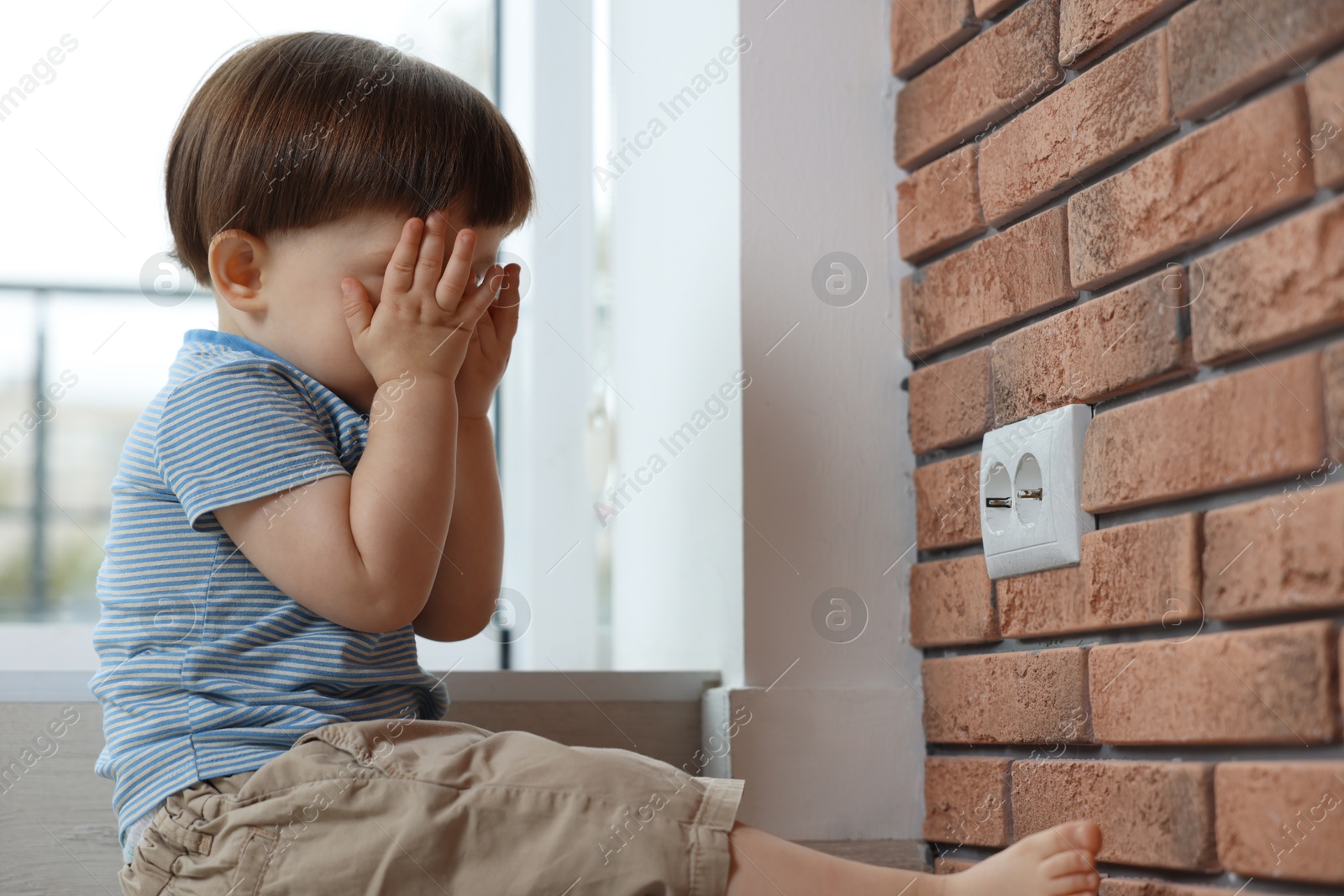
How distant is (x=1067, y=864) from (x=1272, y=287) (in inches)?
15.0

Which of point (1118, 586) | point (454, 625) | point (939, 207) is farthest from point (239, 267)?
point (1118, 586)

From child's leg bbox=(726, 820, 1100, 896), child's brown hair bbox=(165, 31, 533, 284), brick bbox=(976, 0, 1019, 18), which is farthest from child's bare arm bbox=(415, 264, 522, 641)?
brick bbox=(976, 0, 1019, 18)

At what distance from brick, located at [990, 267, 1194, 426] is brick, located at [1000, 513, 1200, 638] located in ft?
0.34

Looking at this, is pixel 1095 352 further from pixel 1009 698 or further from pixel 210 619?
pixel 210 619

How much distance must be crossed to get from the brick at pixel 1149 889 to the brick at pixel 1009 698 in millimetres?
97

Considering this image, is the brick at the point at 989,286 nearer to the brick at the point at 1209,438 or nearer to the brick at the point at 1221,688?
the brick at the point at 1209,438

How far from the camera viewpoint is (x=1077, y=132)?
898mm

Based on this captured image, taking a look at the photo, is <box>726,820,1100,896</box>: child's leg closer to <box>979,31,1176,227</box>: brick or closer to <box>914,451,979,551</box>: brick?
<box>914,451,979,551</box>: brick

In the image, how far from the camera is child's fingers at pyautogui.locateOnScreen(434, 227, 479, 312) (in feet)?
3.03

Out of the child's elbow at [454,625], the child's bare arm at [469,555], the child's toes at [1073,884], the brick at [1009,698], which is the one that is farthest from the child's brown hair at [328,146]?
the child's toes at [1073,884]

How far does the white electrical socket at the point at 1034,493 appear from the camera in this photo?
34.6 inches

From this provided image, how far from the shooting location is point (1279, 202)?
0.69 m

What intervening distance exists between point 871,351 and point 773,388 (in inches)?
4.2

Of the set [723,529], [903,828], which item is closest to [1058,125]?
[723,529]
